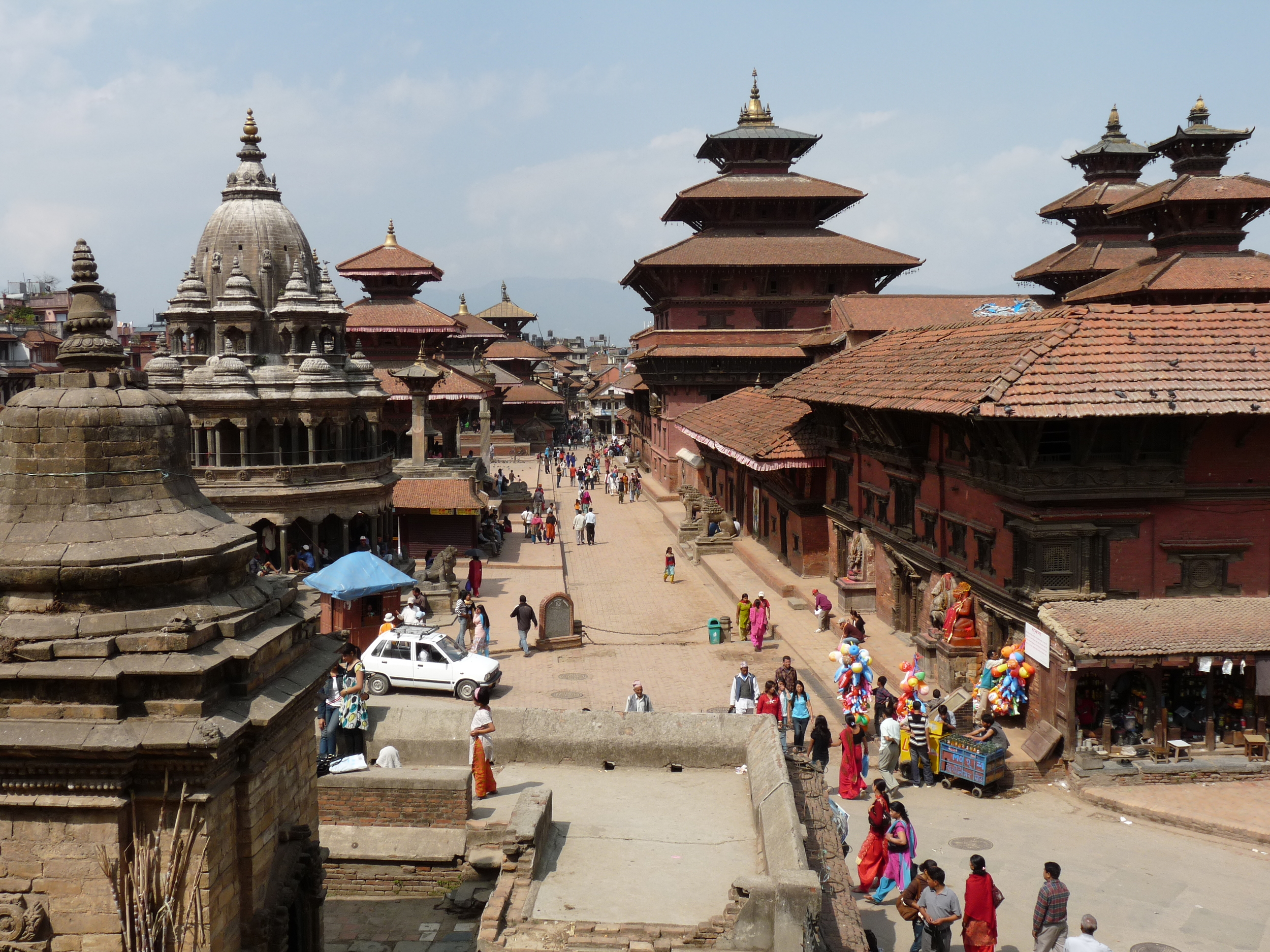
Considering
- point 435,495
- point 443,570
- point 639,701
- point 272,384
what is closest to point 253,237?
point 272,384

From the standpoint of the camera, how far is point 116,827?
602 centimetres

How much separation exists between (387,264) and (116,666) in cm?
4535

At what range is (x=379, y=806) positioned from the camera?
11.4 meters

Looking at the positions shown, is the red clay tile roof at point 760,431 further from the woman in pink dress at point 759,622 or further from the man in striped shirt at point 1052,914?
the man in striped shirt at point 1052,914

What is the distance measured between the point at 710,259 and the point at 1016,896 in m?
39.3

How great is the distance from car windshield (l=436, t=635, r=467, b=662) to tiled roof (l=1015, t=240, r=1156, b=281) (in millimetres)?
27300

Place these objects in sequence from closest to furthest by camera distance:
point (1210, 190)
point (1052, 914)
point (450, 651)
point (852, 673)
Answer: point (1052, 914) < point (852, 673) < point (450, 651) < point (1210, 190)

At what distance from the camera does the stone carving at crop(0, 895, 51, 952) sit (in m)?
5.91

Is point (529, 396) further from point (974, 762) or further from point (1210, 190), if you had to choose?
point (974, 762)

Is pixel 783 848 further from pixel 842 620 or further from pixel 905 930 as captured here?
pixel 842 620

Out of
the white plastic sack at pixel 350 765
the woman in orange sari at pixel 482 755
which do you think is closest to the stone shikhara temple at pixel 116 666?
the woman in orange sari at pixel 482 755

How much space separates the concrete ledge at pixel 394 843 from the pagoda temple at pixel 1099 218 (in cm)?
3292

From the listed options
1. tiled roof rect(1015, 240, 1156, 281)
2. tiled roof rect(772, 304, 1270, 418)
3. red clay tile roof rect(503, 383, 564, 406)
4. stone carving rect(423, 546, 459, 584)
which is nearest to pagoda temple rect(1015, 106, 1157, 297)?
tiled roof rect(1015, 240, 1156, 281)

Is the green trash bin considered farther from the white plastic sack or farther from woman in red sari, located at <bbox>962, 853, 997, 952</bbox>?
woman in red sari, located at <bbox>962, 853, 997, 952</bbox>
